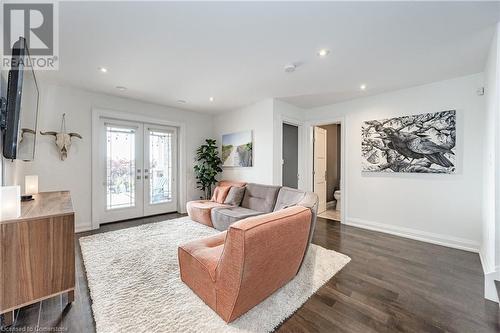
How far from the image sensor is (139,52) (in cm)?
247

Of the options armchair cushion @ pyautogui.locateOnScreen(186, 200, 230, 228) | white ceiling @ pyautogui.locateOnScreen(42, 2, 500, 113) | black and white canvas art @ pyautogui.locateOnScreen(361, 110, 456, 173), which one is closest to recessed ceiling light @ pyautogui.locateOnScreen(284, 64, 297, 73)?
white ceiling @ pyautogui.locateOnScreen(42, 2, 500, 113)

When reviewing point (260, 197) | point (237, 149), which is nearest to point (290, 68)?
point (260, 197)

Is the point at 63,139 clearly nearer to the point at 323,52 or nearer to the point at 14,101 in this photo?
the point at 14,101

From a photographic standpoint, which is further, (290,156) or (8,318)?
(290,156)

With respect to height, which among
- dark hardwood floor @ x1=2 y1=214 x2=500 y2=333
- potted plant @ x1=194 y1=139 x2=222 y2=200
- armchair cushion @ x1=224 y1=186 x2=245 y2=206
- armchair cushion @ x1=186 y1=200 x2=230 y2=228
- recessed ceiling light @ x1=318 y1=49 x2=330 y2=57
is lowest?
dark hardwood floor @ x1=2 y1=214 x2=500 y2=333

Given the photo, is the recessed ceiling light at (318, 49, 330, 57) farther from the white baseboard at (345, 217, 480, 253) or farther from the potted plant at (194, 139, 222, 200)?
the potted plant at (194, 139, 222, 200)

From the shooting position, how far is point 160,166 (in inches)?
195

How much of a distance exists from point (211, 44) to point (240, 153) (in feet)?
9.03

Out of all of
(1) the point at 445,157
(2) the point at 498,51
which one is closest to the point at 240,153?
(1) the point at 445,157

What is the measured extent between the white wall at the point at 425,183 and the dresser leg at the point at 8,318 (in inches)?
183

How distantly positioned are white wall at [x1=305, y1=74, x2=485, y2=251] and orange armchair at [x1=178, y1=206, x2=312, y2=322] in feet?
8.37

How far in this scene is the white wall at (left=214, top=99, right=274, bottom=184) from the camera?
423 cm

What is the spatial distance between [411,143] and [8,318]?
16.8 feet

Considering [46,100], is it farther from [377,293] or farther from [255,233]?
[377,293]
